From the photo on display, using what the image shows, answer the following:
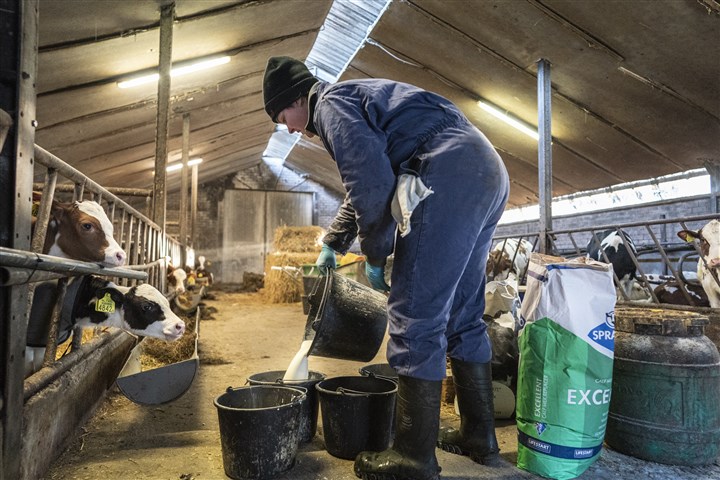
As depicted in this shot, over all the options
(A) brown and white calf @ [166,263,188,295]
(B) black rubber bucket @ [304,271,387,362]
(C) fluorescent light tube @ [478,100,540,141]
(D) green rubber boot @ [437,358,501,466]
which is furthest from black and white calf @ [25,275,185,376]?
(C) fluorescent light tube @ [478,100,540,141]

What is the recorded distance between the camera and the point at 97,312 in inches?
93.4

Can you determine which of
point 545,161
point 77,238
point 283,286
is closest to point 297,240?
point 283,286

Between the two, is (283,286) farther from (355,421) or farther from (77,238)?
(355,421)

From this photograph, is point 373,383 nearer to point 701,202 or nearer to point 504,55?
point 504,55

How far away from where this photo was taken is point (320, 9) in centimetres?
586

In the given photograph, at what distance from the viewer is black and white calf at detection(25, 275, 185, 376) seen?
80.3 inches

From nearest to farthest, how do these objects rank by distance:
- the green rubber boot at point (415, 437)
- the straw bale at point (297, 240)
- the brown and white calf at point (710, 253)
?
Answer: the green rubber boot at point (415, 437) → the brown and white calf at point (710, 253) → the straw bale at point (297, 240)

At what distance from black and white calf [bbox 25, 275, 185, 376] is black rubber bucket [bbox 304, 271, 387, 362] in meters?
1.07

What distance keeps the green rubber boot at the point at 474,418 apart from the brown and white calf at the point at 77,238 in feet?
5.83

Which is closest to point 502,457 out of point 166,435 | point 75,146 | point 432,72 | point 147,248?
point 166,435

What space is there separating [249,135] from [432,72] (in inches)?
236

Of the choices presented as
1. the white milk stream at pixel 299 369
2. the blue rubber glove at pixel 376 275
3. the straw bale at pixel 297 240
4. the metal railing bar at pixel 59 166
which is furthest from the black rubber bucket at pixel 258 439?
the straw bale at pixel 297 240

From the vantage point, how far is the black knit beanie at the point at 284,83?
6.02 ft

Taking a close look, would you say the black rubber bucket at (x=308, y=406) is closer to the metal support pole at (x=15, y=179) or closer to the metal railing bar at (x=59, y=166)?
the metal support pole at (x=15, y=179)
